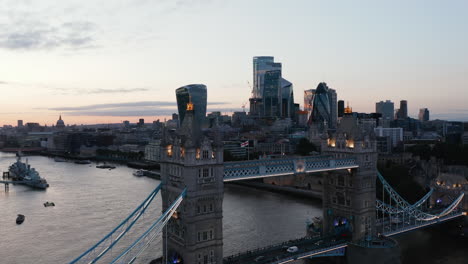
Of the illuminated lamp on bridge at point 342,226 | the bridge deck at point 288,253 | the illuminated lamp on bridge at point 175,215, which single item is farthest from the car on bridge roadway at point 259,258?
the illuminated lamp on bridge at point 342,226

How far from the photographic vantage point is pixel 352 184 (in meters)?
36.9

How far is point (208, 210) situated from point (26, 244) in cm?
2819

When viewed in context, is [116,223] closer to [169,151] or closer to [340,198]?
[169,151]

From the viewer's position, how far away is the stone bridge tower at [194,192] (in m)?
26.3

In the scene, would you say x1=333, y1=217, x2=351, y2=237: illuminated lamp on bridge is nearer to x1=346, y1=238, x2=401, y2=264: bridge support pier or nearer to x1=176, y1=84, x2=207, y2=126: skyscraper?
x1=346, y1=238, x2=401, y2=264: bridge support pier

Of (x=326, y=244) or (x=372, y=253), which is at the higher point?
(x=326, y=244)

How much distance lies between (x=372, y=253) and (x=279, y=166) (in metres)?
11.4

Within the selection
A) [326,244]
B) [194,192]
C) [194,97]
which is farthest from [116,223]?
[194,97]

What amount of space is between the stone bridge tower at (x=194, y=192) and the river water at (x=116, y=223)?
1432 centimetres

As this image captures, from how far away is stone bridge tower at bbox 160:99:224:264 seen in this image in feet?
86.4

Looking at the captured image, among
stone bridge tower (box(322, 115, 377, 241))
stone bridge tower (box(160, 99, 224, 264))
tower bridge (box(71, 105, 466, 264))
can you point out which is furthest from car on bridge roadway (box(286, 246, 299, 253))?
stone bridge tower (box(322, 115, 377, 241))

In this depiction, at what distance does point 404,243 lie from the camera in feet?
152

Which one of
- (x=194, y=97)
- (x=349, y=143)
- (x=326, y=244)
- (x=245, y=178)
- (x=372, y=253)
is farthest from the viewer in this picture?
(x=194, y=97)

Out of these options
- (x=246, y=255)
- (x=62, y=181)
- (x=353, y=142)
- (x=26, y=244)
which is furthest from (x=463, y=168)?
(x=62, y=181)
